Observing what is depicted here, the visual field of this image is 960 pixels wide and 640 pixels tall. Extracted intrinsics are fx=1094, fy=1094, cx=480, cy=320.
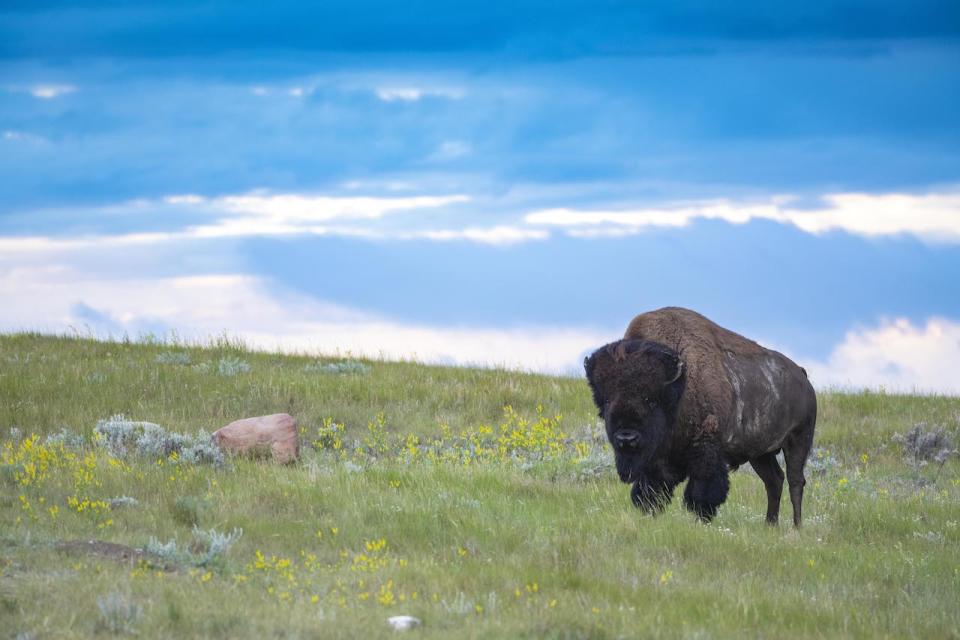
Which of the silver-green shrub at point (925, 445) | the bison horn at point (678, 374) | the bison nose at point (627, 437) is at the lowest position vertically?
the silver-green shrub at point (925, 445)

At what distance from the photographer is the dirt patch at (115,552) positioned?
862 cm

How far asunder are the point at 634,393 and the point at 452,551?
232 centimetres

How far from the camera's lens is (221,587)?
26.4 feet

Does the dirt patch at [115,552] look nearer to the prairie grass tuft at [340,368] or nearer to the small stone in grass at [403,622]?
the small stone in grass at [403,622]

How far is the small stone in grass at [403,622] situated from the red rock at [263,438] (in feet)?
23.4

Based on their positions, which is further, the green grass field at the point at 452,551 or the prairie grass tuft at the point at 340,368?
the prairie grass tuft at the point at 340,368

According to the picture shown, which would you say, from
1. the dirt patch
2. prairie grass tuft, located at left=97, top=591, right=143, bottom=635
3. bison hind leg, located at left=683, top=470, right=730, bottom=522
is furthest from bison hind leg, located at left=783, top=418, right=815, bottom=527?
prairie grass tuft, located at left=97, top=591, right=143, bottom=635

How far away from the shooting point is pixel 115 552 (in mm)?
8852

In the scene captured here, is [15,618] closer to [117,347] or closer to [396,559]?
[396,559]

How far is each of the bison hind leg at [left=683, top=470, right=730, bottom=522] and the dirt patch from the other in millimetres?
5438

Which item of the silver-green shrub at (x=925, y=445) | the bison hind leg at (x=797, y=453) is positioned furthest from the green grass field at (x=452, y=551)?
the silver-green shrub at (x=925, y=445)

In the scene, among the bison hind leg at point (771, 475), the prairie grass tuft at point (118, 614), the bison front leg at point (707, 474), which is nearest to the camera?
the prairie grass tuft at point (118, 614)

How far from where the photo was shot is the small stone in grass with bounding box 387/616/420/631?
23.5 ft

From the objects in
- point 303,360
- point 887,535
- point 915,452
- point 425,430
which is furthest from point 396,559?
point 303,360
